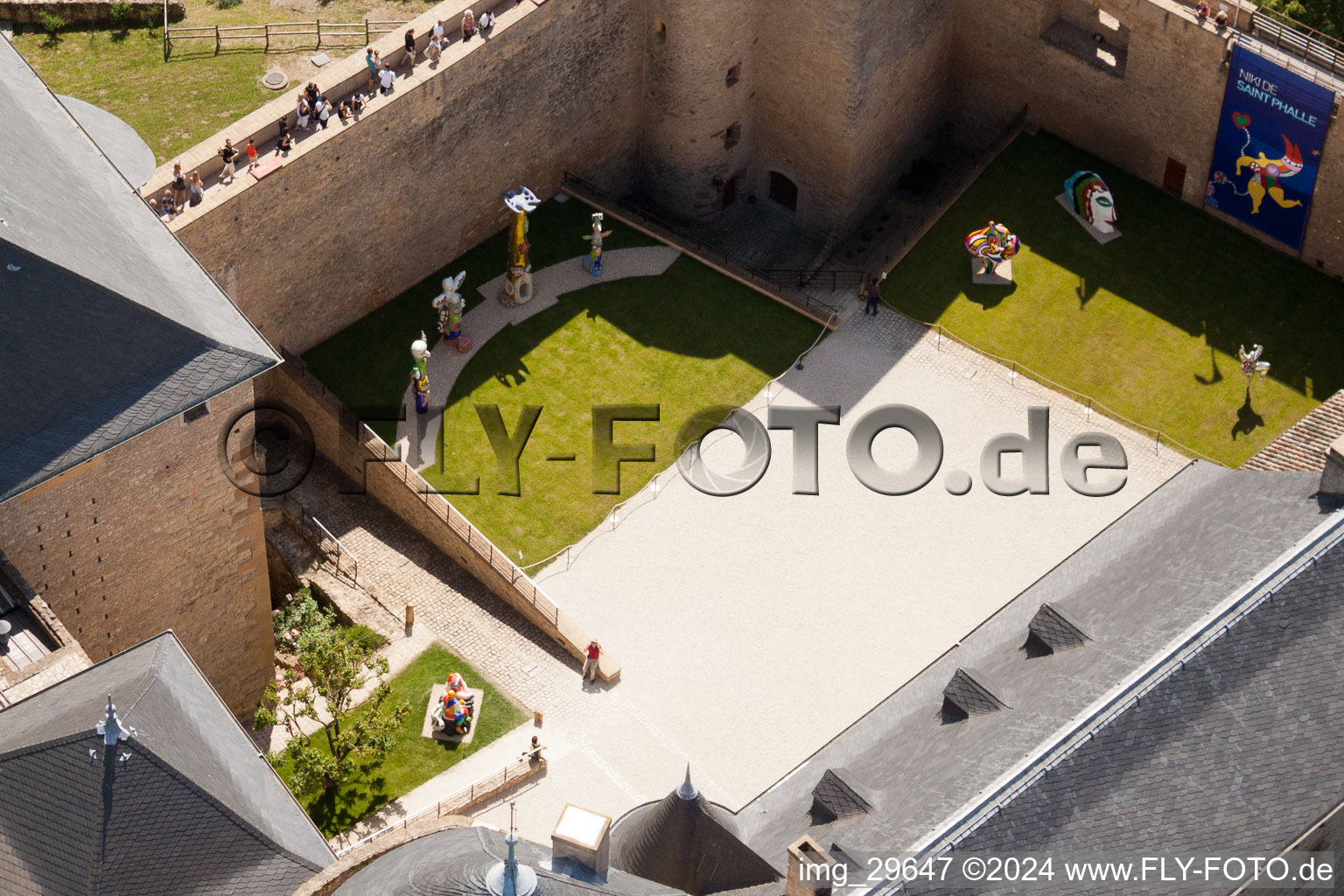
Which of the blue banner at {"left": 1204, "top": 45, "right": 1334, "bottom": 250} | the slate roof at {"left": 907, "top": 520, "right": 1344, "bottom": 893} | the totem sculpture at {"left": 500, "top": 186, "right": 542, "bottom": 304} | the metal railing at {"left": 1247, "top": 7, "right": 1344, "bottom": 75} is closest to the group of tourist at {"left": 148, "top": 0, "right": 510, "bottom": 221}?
the totem sculpture at {"left": 500, "top": 186, "right": 542, "bottom": 304}

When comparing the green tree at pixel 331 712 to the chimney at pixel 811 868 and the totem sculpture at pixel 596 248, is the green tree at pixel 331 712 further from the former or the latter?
the chimney at pixel 811 868

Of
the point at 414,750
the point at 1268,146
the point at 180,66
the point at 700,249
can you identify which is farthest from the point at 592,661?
the point at 180,66

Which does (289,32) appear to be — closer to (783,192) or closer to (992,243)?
(783,192)

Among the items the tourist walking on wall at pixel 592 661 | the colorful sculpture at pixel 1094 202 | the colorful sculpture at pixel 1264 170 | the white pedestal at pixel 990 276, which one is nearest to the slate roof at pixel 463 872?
the tourist walking on wall at pixel 592 661

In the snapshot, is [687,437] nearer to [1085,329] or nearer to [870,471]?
[870,471]

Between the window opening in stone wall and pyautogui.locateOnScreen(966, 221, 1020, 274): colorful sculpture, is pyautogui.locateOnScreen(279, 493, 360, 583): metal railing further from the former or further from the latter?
pyautogui.locateOnScreen(966, 221, 1020, 274): colorful sculpture

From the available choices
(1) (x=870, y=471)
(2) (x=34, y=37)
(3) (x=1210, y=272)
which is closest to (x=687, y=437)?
(1) (x=870, y=471)
